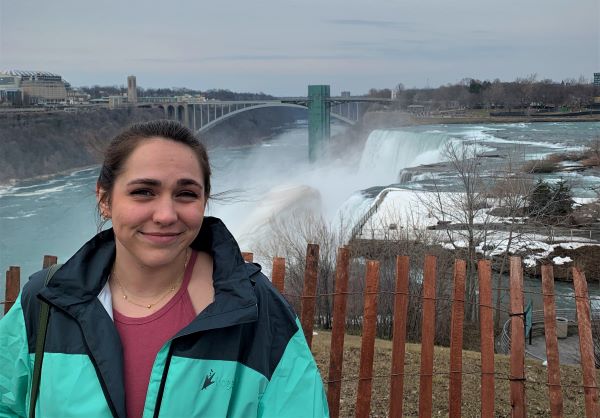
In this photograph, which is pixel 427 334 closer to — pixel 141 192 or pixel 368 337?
pixel 368 337

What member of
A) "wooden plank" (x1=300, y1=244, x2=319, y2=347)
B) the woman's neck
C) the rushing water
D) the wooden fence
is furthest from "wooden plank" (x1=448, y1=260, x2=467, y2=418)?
the rushing water

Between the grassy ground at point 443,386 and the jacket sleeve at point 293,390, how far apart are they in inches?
78.6

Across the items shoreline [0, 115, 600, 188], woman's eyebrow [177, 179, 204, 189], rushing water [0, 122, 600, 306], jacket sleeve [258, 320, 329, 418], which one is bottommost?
rushing water [0, 122, 600, 306]

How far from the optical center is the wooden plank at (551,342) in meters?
2.96

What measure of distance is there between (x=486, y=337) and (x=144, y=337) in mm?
2128

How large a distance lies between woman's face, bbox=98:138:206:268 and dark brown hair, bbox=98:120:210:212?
0.01 meters

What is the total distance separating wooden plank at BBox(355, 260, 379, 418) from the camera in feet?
8.87

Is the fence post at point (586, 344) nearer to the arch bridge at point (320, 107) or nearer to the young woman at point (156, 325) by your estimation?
the young woman at point (156, 325)

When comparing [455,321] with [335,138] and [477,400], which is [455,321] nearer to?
[477,400]

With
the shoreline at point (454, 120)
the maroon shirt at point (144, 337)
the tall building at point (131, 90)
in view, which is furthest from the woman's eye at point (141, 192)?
the shoreline at point (454, 120)

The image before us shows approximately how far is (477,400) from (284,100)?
32.8 m

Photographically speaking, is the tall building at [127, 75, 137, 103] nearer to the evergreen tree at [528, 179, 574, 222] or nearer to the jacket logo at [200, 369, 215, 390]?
the evergreen tree at [528, 179, 574, 222]

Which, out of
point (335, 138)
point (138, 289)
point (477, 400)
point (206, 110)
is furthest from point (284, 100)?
point (138, 289)

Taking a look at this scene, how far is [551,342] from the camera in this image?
301cm
